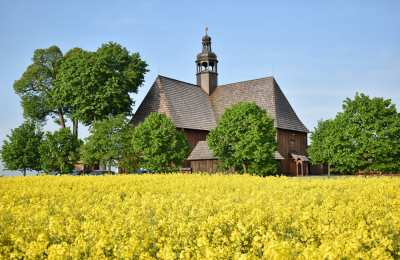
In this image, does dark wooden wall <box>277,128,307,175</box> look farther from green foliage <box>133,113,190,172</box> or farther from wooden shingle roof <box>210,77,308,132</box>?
green foliage <box>133,113,190,172</box>

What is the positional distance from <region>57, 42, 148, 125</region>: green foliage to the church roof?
13.6 ft

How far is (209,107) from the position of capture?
5941 cm

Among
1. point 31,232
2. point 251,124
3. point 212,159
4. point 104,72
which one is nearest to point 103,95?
point 104,72

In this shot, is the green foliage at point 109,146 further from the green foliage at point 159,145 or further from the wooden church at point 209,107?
the wooden church at point 209,107

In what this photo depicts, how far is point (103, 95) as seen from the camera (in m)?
47.3

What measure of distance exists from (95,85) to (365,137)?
32.6 meters

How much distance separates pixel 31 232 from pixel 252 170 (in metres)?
33.6

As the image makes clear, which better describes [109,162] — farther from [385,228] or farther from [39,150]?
[385,228]

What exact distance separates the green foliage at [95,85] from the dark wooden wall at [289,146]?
848 inches

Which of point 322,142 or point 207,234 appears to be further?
point 322,142

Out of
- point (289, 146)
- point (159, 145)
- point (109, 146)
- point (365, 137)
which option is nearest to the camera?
point (159, 145)

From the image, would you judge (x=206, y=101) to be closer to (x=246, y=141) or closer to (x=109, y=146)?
(x=246, y=141)

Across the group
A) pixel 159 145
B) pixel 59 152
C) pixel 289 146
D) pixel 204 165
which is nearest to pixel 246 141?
pixel 159 145

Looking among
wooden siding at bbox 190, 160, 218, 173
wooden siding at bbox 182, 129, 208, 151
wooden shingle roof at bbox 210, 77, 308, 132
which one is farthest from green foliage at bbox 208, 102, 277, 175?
wooden shingle roof at bbox 210, 77, 308, 132
